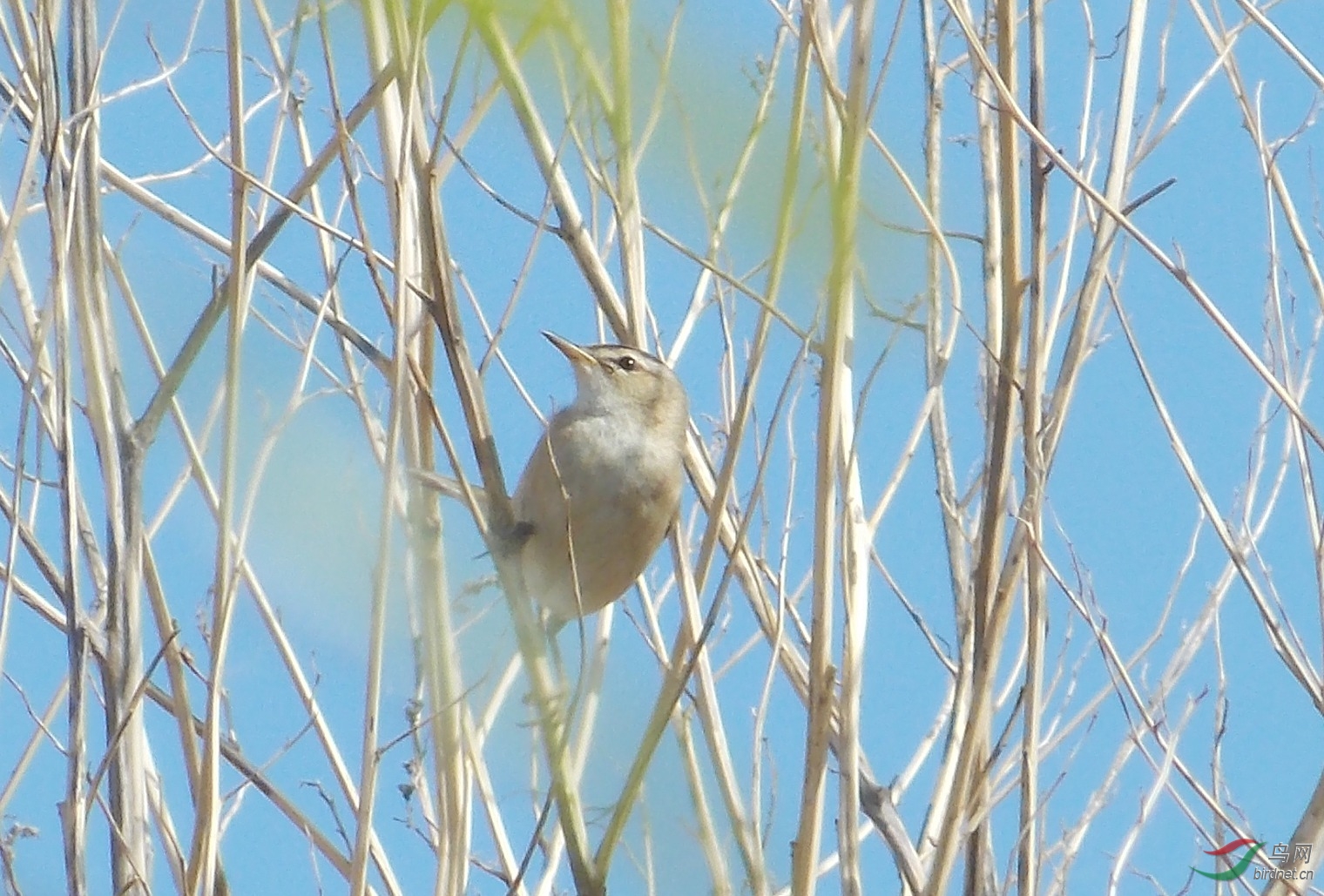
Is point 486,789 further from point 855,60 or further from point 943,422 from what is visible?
point 855,60

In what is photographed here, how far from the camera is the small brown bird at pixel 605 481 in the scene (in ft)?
11.0

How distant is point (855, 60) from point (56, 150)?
1.14 metres

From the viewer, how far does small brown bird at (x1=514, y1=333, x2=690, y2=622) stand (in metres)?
3.36

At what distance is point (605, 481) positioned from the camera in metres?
3.52

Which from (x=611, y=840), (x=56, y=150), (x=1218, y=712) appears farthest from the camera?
(x=1218, y=712)

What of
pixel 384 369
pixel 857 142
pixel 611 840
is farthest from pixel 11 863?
pixel 857 142

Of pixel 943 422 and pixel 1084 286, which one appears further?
pixel 943 422

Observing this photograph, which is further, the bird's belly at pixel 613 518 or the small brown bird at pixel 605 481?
the bird's belly at pixel 613 518

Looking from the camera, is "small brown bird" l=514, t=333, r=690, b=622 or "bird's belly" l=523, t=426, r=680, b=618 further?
"bird's belly" l=523, t=426, r=680, b=618

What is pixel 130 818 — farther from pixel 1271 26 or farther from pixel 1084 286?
pixel 1271 26

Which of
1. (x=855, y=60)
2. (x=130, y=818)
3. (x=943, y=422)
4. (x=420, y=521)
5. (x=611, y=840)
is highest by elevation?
(x=943, y=422)

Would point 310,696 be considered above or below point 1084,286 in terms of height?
below

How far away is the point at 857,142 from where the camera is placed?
972 mm

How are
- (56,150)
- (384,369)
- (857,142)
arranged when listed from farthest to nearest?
(384,369), (56,150), (857,142)
